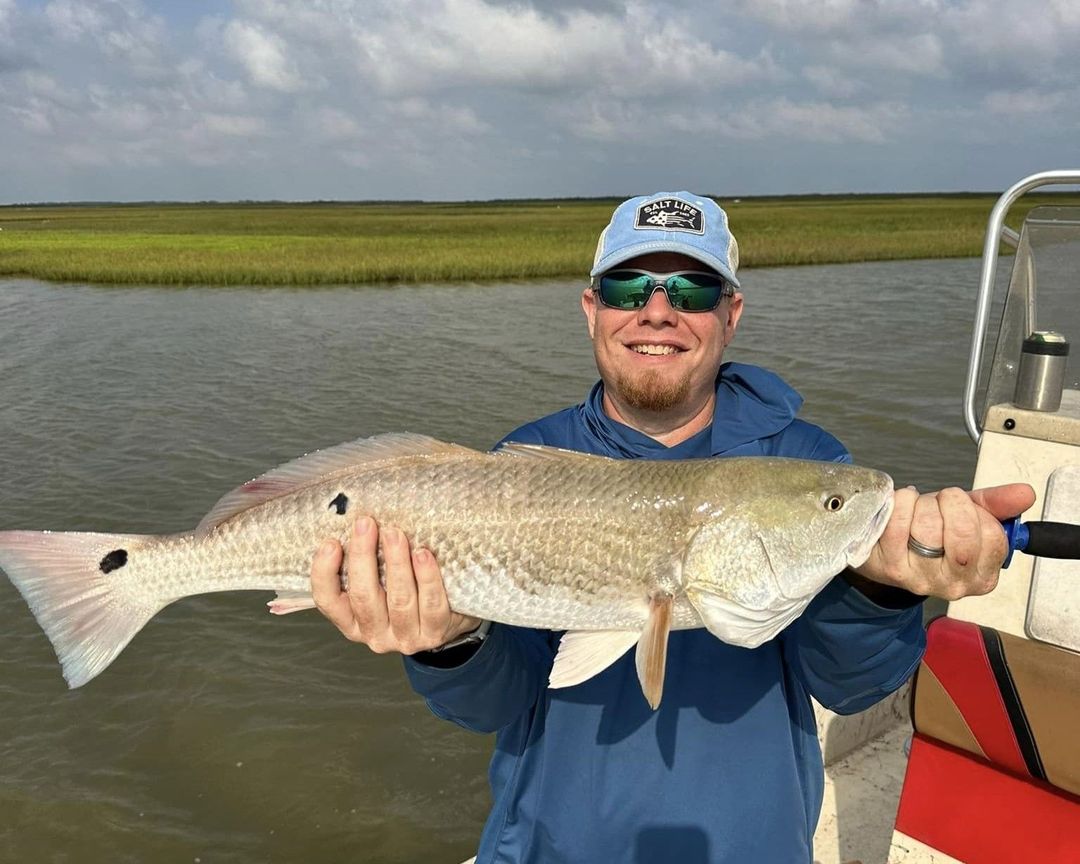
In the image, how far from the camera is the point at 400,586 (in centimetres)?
239

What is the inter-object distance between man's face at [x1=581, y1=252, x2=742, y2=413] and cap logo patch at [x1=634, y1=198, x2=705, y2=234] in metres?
0.10

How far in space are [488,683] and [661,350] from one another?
1287mm

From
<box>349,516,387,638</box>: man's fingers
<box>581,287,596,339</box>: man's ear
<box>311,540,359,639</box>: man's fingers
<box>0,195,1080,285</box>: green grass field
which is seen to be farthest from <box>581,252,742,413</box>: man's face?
<box>0,195,1080,285</box>: green grass field

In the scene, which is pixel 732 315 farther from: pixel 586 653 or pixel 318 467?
pixel 318 467

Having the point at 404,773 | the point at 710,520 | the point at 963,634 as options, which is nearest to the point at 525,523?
the point at 710,520

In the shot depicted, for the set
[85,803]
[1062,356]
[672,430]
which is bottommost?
[85,803]

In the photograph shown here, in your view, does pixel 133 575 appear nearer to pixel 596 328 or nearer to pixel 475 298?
pixel 596 328

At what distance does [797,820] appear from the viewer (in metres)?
2.38

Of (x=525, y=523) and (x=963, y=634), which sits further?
(x=963, y=634)

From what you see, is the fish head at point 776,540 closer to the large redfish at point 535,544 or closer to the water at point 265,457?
the large redfish at point 535,544

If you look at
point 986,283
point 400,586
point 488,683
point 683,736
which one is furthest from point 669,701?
point 986,283

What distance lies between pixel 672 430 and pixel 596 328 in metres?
0.48

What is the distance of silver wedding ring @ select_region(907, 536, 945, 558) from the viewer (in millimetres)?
2023

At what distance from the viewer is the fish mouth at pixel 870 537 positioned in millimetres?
2164
